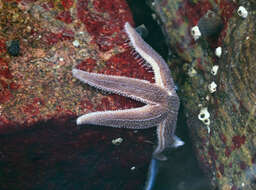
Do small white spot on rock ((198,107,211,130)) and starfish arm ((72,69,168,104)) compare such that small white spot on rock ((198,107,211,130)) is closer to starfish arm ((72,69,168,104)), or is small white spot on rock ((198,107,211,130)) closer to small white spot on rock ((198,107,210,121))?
small white spot on rock ((198,107,210,121))

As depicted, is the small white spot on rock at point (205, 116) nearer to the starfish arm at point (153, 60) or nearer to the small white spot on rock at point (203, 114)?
the small white spot on rock at point (203, 114)

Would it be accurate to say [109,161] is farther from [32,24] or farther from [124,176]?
[32,24]

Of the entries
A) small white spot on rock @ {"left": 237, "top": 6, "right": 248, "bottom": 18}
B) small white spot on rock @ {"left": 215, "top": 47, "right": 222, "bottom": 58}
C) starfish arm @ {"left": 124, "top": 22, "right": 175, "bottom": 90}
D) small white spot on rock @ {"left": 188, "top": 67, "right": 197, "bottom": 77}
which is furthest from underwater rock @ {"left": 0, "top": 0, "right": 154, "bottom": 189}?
small white spot on rock @ {"left": 237, "top": 6, "right": 248, "bottom": 18}

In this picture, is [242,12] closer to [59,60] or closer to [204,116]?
[204,116]

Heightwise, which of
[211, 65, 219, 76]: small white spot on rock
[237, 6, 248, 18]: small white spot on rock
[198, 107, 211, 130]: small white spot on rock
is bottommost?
[198, 107, 211, 130]: small white spot on rock

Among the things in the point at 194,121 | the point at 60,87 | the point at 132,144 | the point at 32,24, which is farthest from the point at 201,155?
the point at 32,24

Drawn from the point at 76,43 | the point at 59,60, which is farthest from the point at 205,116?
the point at 59,60
